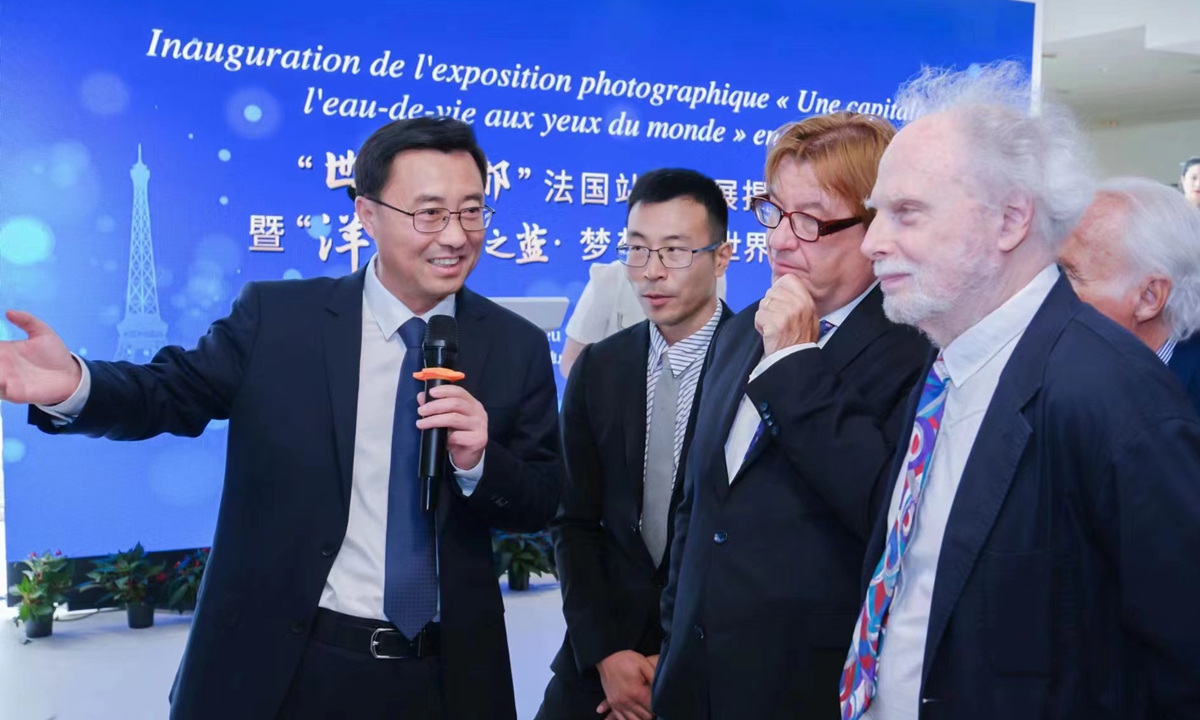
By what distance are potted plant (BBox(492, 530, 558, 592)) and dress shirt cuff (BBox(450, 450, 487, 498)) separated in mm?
3643

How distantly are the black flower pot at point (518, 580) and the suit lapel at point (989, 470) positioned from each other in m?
4.37

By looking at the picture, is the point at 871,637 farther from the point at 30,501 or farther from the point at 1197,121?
the point at 1197,121

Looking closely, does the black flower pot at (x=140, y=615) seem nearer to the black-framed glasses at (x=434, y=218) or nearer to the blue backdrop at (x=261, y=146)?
the blue backdrop at (x=261, y=146)

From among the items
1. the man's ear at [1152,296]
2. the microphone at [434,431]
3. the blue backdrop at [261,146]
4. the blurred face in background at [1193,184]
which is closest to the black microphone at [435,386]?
the microphone at [434,431]

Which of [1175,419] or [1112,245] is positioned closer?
[1175,419]

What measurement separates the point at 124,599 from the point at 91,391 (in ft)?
11.9

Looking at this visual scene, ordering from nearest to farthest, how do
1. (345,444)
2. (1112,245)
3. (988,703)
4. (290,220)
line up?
1. (988,703)
2. (345,444)
3. (1112,245)
4. (290,220)

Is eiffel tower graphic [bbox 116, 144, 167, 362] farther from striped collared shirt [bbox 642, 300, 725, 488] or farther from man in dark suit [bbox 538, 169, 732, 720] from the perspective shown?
striped collared shirt [bbox 642, 300, 725, 488]

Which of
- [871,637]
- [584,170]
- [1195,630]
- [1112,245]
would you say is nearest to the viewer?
[1195,630]

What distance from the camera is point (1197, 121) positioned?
50.6ft

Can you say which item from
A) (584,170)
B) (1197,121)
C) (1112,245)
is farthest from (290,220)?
(1197,121)

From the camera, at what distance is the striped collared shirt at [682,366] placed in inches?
98.7

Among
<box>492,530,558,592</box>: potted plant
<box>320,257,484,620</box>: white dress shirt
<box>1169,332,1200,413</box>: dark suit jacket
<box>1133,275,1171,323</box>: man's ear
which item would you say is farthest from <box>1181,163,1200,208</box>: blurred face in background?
<box>320,257,484,620</box>: white dress shirt

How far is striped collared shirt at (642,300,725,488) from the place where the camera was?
8.23 ft
